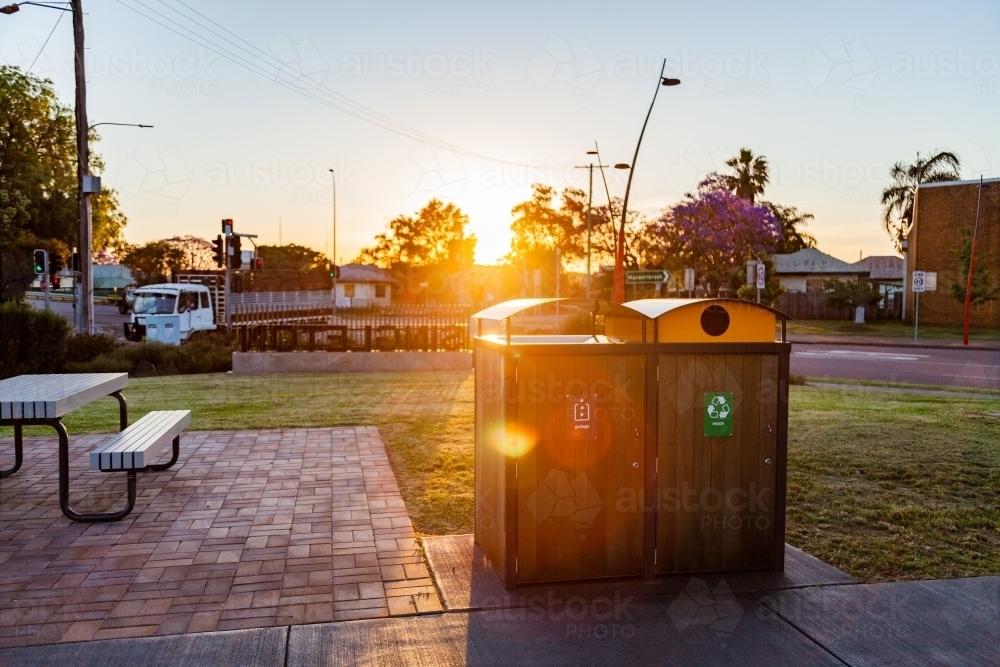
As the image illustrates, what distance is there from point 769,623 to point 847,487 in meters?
3.29

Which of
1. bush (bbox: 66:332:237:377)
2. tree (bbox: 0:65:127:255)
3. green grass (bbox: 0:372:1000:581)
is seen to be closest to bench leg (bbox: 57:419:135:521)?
green grass (bbox: 0:372:1000:581)

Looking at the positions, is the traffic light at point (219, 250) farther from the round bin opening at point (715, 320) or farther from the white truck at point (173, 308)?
the round bin opening at point (715, 320)

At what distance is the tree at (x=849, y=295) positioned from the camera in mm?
42750

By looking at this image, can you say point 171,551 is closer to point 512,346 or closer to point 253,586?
point 253,586

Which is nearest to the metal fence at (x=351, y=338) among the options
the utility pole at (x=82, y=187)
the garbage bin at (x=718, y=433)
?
the utility pole at (x=82, y=187)

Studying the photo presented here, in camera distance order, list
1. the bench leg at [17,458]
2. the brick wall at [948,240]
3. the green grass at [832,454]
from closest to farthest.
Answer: the green grass at [832,454] < the bench leg at [17,458] < the brick wall at [948,240]

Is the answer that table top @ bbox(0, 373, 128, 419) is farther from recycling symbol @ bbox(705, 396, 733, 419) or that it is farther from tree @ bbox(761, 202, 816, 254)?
tree @ bbox(761, 202, 816, 254)

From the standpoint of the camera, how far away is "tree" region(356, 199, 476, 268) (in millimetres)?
77125

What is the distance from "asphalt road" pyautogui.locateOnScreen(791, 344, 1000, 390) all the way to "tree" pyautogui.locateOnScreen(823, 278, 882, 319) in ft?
49.3

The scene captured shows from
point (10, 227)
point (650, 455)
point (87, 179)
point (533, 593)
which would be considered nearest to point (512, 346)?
point (650, 455)

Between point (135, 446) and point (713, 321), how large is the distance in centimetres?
409

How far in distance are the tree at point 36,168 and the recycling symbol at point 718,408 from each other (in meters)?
42.5

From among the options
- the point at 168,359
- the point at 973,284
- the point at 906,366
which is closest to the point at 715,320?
the point at 168,359

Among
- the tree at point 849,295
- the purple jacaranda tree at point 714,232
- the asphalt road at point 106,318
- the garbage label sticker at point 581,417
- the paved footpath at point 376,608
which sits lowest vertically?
the paved footpath at point 376,608
